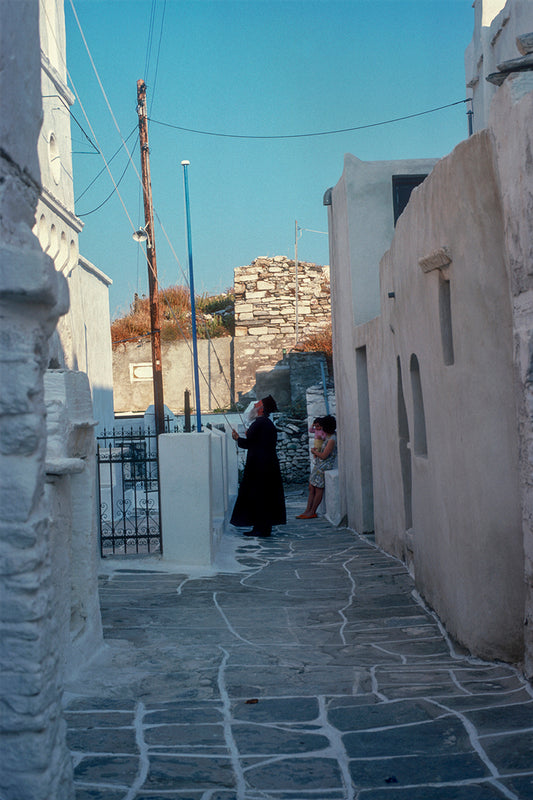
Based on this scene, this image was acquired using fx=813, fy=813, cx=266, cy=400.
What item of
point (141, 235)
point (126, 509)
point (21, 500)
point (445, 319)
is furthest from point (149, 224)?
point (21, 500)

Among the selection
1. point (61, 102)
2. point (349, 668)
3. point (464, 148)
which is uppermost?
point (61, 102)

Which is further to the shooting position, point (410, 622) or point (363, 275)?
point (363, 275)

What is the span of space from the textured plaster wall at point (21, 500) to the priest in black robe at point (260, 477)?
8.06 m

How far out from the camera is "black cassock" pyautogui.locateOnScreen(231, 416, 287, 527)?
1059cm

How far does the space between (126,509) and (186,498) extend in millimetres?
3567

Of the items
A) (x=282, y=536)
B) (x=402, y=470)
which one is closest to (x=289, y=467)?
(x=282, y=536)

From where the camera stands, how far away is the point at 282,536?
1066 cm

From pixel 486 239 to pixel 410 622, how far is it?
2.70 meters

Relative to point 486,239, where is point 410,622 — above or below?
below

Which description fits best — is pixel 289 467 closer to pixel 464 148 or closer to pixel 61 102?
pixel 61 102

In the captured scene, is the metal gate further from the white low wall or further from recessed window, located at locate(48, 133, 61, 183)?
recessed window, located at locate(48, 133, 61, 183)

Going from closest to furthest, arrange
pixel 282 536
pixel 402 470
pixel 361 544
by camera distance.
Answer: pixel 402 470
pixel 361 544
pixel 282 536

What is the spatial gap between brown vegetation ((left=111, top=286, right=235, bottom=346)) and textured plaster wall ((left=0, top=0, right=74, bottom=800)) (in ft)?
73.0

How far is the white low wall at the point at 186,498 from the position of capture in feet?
25.0
